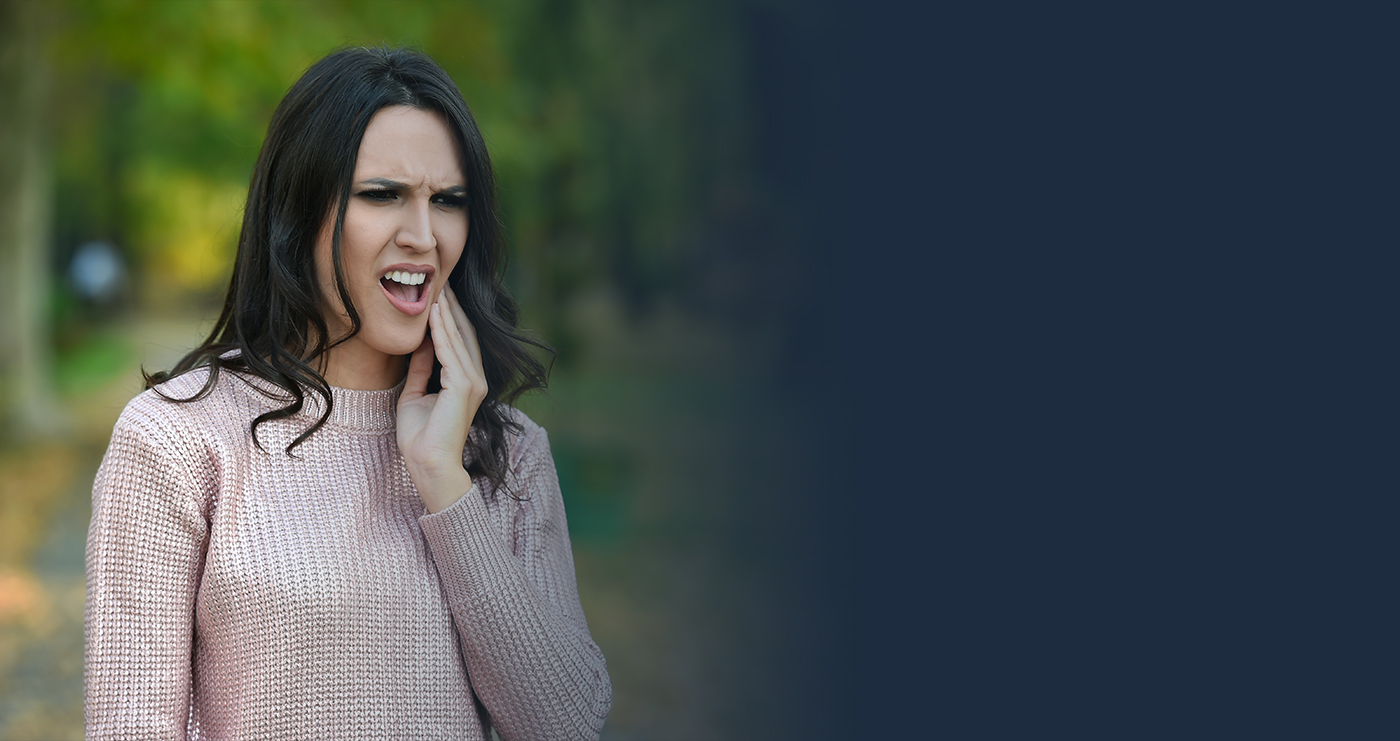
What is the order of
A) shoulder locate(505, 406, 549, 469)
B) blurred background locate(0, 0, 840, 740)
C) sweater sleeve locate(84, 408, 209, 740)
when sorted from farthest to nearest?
blurred background locate(0, 0, 840, 740), shoulder locate(505, 406, 549, 469), sweater sleeve locate(84, 408, 209, 740)

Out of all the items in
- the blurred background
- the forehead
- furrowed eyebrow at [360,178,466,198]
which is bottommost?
the blurred background

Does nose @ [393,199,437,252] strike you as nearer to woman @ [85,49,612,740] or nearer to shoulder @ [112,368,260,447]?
woman @ [85,49,612,740]

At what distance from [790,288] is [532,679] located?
12.7 meters

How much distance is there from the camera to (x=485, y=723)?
2297mm

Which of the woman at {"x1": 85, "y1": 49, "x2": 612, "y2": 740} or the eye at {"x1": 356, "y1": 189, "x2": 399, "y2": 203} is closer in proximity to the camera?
the woman at {"x1": 85, "y1": 49, "x2": 612, "y2": 740}

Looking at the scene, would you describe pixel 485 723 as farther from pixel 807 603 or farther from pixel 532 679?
pixel 807 603

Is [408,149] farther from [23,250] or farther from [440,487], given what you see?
[23,250]

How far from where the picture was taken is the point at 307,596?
206 centimetres

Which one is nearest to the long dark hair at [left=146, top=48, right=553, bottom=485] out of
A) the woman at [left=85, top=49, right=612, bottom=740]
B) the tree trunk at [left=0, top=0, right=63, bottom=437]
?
the woman at [left=85, top=49, right=612, bottom=740]

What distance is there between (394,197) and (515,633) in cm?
80

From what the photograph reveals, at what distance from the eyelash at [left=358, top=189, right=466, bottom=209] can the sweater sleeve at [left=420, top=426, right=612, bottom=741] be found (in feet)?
1.75

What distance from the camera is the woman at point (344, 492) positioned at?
6.58ft

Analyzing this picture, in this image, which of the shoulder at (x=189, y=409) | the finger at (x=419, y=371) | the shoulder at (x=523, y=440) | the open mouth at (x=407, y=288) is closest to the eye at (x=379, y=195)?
the open mouth at (x=407, y=288)

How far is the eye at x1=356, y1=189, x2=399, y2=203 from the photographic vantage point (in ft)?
7.15
